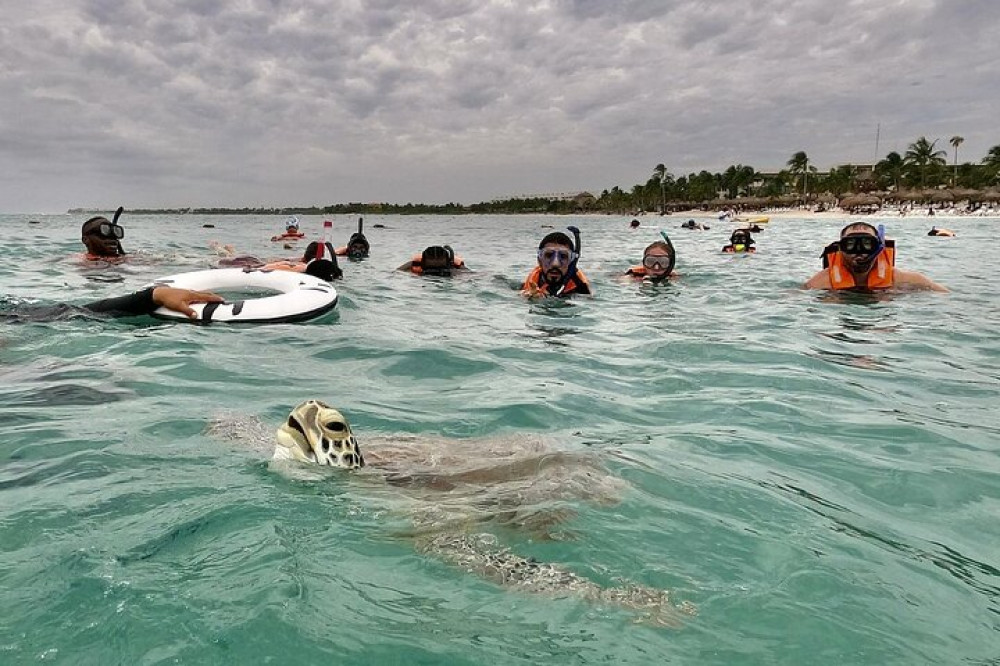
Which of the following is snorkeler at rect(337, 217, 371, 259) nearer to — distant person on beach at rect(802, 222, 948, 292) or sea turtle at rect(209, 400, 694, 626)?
distant person on beach at rect(802, 222, 948, 292)

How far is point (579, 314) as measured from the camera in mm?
9133

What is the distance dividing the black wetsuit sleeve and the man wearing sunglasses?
521 cm

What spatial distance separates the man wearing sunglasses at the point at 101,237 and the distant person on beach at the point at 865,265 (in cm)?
1207

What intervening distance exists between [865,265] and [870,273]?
18 cm

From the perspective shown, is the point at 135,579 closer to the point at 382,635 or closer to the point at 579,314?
the point at 382,635

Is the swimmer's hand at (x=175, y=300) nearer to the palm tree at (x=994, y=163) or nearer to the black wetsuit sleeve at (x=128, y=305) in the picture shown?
the black wetsuit sleeve at (x=128, y=305)

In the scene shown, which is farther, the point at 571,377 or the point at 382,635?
the point at 571,377

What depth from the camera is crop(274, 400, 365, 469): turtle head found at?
338cm

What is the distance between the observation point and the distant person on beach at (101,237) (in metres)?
12.2

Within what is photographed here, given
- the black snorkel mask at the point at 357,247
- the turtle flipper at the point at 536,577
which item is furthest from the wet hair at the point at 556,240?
the black snorkel mask at the point at 357,247

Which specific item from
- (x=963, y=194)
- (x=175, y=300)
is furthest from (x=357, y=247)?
(x=963, y=194)

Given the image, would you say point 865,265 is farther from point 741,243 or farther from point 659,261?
point 741,243

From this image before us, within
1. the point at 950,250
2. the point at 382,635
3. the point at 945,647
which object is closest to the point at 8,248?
the point at 382,635

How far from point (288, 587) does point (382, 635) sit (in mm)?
450
